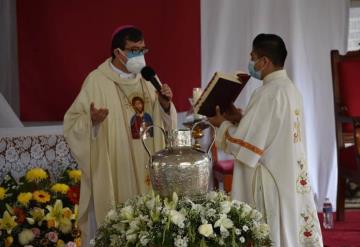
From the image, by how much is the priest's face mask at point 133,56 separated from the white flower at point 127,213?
1.20 m

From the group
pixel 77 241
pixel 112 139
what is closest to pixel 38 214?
pixel 77 241

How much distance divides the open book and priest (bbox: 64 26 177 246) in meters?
0.18

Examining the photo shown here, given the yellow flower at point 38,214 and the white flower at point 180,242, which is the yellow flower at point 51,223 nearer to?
the yellow flower at point 38,214

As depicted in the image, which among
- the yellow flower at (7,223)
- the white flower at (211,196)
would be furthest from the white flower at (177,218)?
the yellow flower at (7,223)

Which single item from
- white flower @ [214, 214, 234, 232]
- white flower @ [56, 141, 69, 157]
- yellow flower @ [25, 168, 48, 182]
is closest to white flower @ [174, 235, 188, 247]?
white flower @ [214, 214, 234, 232]

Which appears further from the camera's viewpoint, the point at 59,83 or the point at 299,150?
the point at 59,83

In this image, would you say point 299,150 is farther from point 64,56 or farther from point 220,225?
point 64,56

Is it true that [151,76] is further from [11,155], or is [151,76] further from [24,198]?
[11,155]

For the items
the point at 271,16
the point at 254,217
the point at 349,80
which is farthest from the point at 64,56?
the point at 254,217

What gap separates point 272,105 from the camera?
10.6 feet

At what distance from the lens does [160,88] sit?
3.09 metres

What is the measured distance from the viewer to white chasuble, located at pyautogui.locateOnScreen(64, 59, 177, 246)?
10.7ft

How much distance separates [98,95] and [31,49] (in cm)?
207

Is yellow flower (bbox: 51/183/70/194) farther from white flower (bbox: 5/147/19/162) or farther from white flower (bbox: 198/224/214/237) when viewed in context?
white flower (bbox: 198/224/214/237)
